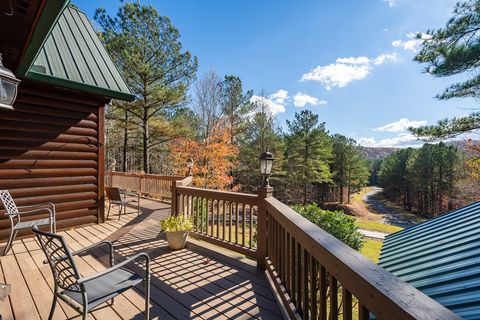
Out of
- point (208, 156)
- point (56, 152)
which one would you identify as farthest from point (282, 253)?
point (208, 156)

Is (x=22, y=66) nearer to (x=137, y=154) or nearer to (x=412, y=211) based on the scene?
(x=137, y=154)

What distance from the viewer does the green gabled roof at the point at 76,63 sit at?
4.10m

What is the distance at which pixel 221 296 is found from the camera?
8.73ft

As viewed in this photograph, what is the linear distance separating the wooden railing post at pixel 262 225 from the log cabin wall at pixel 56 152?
373 centimetres

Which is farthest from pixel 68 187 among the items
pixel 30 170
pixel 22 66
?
pixel 22 66

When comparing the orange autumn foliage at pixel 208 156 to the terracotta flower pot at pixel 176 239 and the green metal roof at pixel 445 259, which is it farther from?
the green metal roof at pixel 445 259

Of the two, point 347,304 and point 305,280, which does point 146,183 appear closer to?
point 305,280

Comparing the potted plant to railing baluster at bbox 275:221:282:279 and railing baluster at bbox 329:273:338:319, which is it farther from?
railing baluster at bbox 329:273:338:319

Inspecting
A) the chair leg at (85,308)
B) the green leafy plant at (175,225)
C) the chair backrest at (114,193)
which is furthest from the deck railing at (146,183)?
the chair leg at (85,308)

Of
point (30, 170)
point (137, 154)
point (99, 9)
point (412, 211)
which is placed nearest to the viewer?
point (30, 170)

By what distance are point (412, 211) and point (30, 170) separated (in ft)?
144

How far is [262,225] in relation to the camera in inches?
128

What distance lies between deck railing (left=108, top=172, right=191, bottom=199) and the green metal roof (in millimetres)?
6555

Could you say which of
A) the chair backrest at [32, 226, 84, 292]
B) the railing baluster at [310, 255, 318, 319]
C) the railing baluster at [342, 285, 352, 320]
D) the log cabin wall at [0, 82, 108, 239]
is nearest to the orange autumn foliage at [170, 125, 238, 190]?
the log cabin wall at [0, 82, 108, 239]
